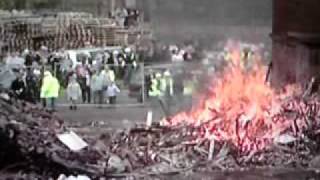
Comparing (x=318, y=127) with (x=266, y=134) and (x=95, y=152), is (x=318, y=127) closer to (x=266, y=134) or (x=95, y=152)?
(x=266, y=134)

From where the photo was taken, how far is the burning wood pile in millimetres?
1667

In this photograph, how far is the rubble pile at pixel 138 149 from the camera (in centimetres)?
166

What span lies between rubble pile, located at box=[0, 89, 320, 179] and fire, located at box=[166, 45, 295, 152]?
0.06 feet

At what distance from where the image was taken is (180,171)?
1.73 meters

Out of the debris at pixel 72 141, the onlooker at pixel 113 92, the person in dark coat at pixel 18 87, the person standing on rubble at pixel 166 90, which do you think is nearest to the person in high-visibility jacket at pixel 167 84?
the person standing on rubble at pixel 166 90

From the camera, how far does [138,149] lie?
1.72 metres

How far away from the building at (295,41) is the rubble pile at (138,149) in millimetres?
70

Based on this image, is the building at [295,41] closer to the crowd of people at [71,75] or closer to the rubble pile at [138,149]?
the rubble pile at [138,149]

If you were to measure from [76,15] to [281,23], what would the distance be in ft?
1.76

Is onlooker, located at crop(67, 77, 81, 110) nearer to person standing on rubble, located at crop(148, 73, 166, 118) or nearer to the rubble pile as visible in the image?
the rubble pile

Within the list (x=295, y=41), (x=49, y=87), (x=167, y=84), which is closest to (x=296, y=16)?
(x=295, y=41)

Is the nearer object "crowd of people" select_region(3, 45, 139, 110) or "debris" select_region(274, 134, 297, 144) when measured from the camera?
"crowd of people" select_region(3, 45, 139, 110)

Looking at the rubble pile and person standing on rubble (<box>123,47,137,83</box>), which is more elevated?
person standing on rubble (<box>123,47,137,83</box>)

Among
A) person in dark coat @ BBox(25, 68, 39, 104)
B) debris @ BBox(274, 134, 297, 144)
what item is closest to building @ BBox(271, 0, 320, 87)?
debris @ BBox(274, 134, 297, 144)
